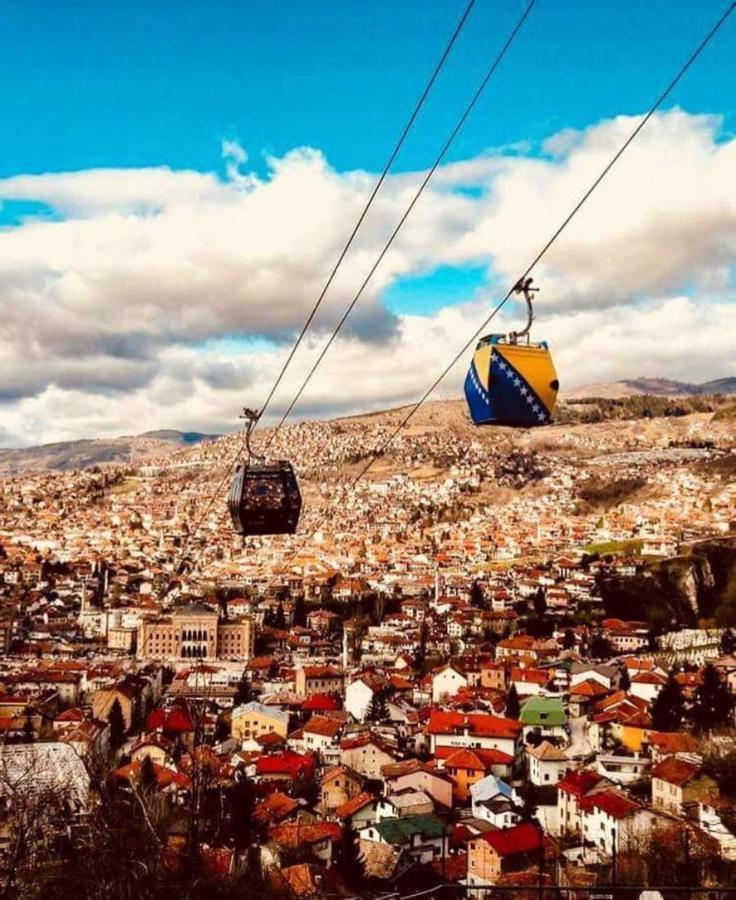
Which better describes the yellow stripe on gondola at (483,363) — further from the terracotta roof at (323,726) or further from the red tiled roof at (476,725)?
the terracotta roof at (323,726)

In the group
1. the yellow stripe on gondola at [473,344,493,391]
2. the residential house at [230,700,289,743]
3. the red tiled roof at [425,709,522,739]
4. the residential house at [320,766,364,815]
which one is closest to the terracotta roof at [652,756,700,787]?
the red tiled roof at [425,709,522,739]

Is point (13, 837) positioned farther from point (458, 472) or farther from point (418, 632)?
point (458, 472)

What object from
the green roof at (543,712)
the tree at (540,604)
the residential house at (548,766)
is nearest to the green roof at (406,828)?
the residential house at (548,766)

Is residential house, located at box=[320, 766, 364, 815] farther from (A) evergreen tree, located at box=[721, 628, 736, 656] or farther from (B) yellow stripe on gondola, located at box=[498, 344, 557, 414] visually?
(A) evergreen tree, located at box=[721, 628, 736, 656]

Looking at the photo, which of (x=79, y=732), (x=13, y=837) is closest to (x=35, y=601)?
(x=79, y=732)

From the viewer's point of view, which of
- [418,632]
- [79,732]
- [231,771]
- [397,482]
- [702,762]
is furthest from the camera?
[397,482]

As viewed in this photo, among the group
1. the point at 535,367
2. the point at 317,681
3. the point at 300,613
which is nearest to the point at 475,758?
the point at 317,681
